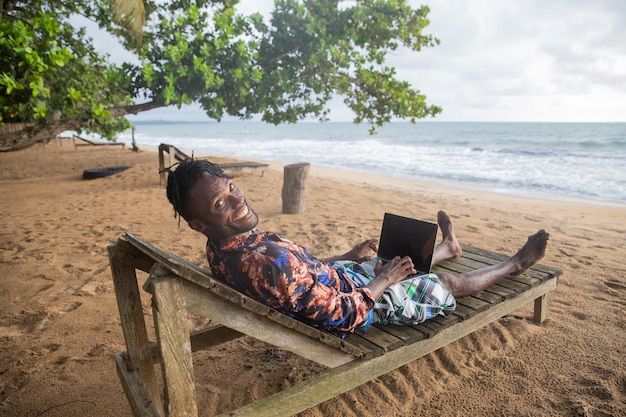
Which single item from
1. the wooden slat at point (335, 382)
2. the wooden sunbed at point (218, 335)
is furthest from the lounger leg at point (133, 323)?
the wooden slat at point (335, 382)

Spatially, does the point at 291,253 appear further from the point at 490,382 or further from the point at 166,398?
the point at 490,382

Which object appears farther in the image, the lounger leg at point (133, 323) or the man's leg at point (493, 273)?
the man's leg at point (493, 273)

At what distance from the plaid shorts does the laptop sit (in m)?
0.14

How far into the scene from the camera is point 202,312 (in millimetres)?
1677

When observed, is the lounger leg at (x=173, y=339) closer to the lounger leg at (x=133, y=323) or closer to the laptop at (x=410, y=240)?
the lounger leg at (x=133, y=323)

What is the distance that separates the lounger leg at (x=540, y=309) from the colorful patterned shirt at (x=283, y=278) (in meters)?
2.13

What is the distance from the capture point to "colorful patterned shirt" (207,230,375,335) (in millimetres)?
1855

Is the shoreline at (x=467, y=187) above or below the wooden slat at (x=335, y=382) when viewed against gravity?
below

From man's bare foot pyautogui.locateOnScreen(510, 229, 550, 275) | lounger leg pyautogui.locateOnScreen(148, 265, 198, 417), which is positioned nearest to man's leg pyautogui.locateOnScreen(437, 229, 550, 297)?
man's bare foot pyautogui.locateOnScreen(510, 229, 550, 275)

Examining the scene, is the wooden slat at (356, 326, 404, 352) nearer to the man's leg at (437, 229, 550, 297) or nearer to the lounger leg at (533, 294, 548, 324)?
the man's leg at (437, 229, 550, 297)

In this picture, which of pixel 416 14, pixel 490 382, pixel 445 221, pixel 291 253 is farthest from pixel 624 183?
pixel 291 253

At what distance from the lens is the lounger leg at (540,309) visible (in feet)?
11.2

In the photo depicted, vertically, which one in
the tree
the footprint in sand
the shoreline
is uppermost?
the tree

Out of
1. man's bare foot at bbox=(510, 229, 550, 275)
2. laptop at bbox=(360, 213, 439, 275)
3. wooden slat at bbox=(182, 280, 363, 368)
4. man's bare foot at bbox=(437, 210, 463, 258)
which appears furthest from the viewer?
man's bare foot at bbox=(437, 210, 463, 258)
